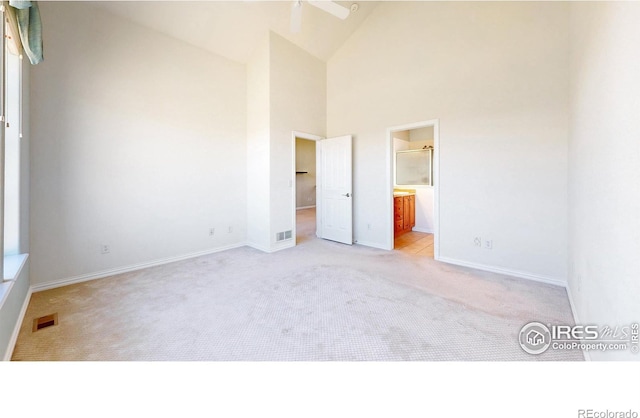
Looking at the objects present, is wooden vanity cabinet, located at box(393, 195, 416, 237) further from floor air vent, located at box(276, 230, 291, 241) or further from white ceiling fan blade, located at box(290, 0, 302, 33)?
white ceiling fan blade, located at box(290, 0, 302, 33)

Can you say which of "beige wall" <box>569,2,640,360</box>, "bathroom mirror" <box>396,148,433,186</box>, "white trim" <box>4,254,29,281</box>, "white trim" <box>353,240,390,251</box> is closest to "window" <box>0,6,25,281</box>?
"white trim" <box>4,254,29,281</box>

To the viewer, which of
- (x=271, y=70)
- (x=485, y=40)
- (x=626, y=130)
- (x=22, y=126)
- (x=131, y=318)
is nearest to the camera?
(x=626, y=130)

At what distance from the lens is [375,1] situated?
3.90 metres

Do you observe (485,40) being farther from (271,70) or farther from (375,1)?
(271,70)

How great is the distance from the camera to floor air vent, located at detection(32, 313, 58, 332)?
1885 mm

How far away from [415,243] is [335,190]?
1.78 metres

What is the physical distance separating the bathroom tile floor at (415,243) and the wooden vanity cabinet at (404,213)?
15cm

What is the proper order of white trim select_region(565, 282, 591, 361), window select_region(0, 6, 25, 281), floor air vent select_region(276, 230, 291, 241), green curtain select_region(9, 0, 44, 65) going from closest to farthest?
white trim select_region(565, 282, 591, 361)
green curtain select_region(9, 0, 44, 65)
window select_region(0, 6, 25, 281)
floor air vent select_region(276, 230, 291, 241)

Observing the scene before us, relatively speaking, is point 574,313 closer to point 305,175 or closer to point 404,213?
point 404,213

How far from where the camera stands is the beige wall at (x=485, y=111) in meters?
2.65

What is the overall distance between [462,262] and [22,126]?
5.05 m

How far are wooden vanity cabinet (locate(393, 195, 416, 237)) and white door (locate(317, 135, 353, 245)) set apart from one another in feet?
3.61

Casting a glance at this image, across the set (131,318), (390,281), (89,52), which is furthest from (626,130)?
(89,52)

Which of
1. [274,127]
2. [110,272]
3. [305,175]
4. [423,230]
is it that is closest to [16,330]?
[110,272]
